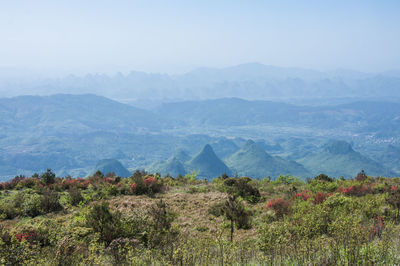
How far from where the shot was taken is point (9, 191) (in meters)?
16.1

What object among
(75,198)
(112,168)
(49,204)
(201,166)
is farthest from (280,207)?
(112,168)

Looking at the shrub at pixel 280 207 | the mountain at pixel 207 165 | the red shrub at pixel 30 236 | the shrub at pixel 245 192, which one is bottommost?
the mountain at pixel 207 165

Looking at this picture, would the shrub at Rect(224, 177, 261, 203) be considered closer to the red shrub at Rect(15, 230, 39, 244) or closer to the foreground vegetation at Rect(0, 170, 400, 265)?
the foreground vegetation at Rect(0, 170, 400, 265)

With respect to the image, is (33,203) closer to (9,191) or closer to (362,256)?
(9,191)

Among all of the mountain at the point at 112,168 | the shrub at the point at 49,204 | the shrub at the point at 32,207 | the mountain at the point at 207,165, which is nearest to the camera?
the shrub at the point at 32,207

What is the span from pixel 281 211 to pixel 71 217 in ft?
27.0

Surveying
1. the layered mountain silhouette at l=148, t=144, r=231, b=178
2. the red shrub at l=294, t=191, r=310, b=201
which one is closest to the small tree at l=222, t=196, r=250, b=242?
the red shrub at l=294, t=191, r=310, b=201

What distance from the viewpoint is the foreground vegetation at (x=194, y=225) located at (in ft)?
19.9

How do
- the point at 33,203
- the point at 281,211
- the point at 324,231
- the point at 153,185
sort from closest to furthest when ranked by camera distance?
the point at 324,231 → the point at 281,211 → the point at 33,203 → the point at 153,185

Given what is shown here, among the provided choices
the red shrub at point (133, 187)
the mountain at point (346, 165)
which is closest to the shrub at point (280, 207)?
the red shrub at point (133, 187)

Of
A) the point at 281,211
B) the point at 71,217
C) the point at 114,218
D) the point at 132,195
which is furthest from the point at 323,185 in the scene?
the point at 71,217

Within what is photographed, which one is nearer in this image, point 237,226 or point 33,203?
point 237,226

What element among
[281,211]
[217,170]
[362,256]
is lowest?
[217,170]

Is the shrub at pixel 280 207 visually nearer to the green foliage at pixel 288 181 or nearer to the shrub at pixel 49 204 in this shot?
the green foliage at pixel 288 181
